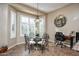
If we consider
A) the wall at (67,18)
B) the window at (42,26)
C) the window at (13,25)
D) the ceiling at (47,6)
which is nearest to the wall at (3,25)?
the window at (13,25)

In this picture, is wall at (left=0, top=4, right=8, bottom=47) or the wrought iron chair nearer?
wall at (left=0, top=4, right=8, bottom=47)

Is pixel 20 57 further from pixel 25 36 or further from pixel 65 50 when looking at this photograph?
pixel 65 50

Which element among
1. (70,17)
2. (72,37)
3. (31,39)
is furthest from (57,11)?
(31,39)

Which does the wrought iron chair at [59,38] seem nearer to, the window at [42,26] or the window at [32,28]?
the window at [42,26]

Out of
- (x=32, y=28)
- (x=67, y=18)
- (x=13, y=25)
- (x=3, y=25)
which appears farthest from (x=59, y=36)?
(x=3, y=25)

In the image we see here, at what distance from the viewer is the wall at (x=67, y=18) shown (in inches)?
106

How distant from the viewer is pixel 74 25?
2.69m

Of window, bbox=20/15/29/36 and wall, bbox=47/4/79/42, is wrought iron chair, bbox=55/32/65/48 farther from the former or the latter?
window, bbox=20/15/29/36

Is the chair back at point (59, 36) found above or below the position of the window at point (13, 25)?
below

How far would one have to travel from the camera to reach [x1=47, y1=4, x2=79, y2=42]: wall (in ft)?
8.84

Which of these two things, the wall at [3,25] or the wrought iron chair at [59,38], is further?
the wrought iron chair at [59,38]

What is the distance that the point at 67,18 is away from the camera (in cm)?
272

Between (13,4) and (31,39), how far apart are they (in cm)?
88

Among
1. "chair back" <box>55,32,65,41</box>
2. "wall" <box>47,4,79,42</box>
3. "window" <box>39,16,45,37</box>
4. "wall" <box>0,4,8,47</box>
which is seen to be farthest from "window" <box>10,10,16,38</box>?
"chair back" <box>55,32,65,41</box>
